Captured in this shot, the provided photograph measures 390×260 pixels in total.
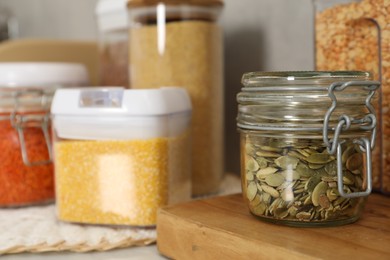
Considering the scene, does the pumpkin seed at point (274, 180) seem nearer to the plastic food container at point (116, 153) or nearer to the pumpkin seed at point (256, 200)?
the pumpkin seed at point (256, 200)

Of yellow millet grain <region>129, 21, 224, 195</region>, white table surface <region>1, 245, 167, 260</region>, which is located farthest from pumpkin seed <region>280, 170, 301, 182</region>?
yellow millet grain <region>129, 21, 224, 195</region>

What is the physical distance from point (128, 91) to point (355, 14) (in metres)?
0.29

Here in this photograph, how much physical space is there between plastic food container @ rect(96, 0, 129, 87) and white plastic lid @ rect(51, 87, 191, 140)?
12.5 inches

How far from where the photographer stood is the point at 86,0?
1.57 meters

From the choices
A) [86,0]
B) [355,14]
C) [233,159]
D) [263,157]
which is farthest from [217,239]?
[86,0]

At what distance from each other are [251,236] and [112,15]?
65cm

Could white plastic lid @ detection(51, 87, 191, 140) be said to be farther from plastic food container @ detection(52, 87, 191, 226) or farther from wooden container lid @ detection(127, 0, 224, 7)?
wooden container lid @ detection(127, 0, 224, 7)

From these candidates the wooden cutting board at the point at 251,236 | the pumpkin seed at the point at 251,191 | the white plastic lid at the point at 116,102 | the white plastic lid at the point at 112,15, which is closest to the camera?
the wooden cutting board at the point at 251,236

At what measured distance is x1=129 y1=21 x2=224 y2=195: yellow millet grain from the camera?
85 cm

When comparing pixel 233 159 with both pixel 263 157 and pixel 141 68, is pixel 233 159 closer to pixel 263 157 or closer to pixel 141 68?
pixel 141 68

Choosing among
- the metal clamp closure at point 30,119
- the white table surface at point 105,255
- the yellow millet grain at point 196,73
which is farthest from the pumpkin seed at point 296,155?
the metal clamp closure at point 30,119

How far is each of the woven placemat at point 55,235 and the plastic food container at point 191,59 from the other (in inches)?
8.3

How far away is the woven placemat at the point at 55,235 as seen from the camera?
644 mm

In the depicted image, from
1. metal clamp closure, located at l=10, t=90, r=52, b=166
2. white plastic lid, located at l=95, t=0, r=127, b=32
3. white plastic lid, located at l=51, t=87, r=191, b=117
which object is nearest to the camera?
white plastic lid, located at l=51, t=87, r=191, b=117
